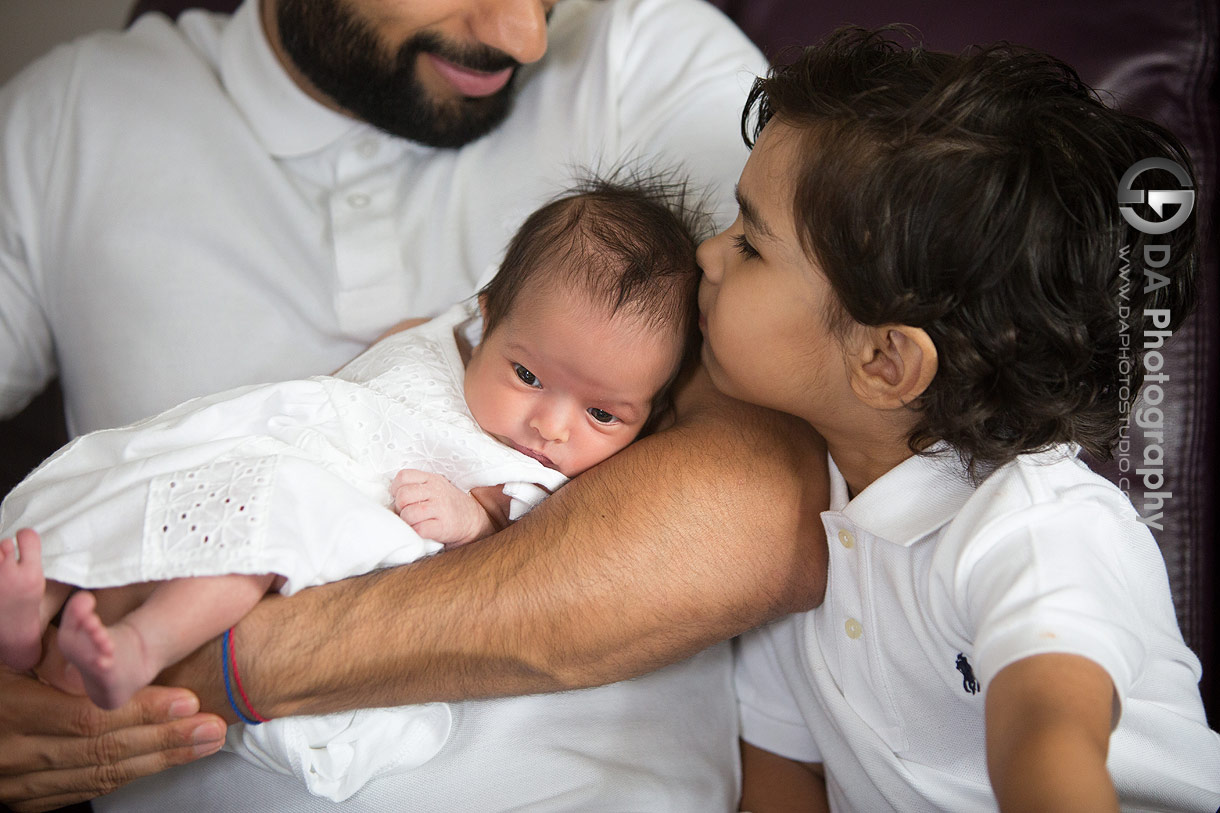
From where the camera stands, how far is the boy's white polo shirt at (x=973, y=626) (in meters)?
0.86

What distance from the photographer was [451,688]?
111 centimetres

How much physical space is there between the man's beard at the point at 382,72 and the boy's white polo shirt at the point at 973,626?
3.11ft

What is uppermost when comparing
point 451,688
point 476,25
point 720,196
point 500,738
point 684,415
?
point 476,25

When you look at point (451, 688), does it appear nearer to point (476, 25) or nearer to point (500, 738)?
point (500, 738)

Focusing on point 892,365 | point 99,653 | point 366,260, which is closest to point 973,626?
point 892,365

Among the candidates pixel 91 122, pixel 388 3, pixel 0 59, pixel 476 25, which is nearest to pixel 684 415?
pixel 476 25

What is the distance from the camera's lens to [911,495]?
1.09 m

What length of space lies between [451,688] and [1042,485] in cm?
75

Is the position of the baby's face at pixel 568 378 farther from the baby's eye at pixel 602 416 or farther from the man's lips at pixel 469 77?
the man's lips at pixel 469 77

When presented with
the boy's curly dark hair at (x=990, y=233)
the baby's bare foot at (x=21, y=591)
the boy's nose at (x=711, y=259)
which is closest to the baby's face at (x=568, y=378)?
the boy's nose at (x=711, y=259)

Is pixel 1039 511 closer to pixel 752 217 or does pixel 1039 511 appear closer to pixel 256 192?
pixel 752 217

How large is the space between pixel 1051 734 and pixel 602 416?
28.7 inches

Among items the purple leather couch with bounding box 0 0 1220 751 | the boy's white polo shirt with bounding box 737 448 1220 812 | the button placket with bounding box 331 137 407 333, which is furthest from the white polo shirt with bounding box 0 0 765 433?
the boy's white polo shirt with bounding box 737 448 1220 812

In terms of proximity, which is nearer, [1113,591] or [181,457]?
[1113,591]
